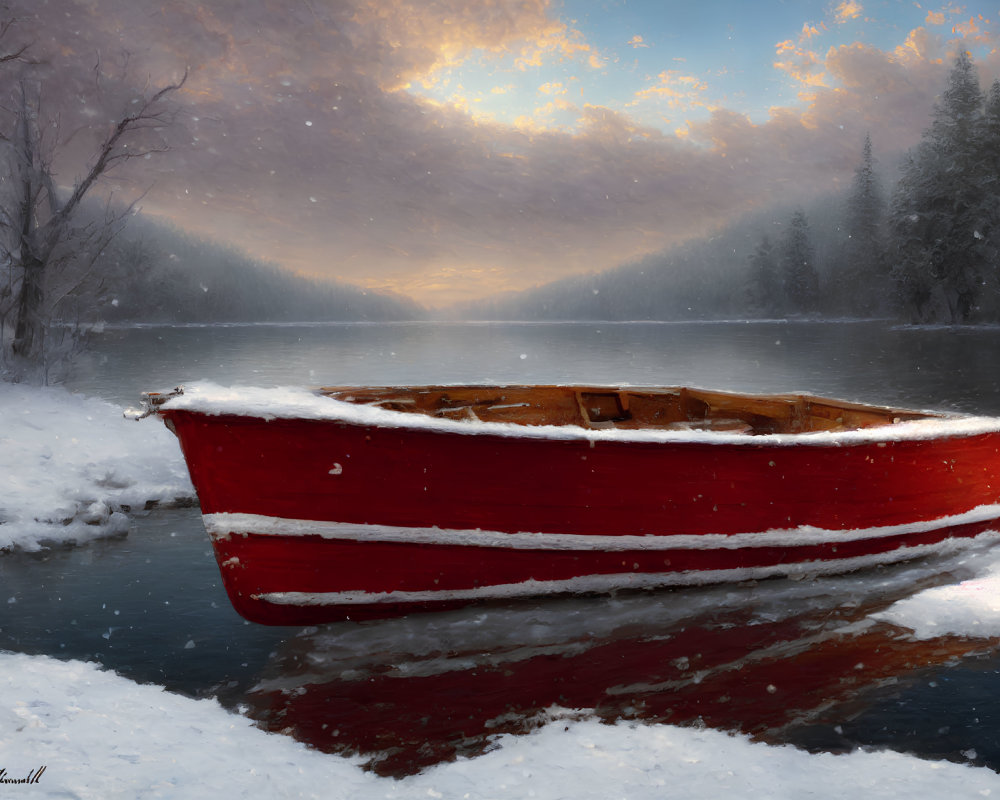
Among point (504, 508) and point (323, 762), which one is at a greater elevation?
point (504, 508)

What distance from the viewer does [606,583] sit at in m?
5.51

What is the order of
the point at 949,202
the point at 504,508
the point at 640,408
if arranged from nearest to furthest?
the point at 504,508, the point at 640,408, the point at 949,202

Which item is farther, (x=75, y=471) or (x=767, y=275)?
(x=767, y=275)

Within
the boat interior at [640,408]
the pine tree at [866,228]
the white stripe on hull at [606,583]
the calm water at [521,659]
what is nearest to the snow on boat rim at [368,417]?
the white stripe on hull at [606,583]

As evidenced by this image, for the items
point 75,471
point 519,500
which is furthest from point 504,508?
point 75,471

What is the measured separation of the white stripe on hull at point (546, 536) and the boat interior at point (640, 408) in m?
1.45

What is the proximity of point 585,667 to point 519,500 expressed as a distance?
3.59 feet

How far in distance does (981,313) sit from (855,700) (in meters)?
57.0

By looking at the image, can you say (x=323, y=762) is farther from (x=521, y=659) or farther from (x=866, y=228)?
(x=866, y=228)

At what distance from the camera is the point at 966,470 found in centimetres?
636

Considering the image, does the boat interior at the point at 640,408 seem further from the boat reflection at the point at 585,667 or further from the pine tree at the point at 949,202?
the pine tree at the point at 949,202
